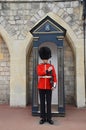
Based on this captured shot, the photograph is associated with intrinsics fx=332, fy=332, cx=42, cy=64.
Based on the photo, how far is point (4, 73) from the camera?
9.48 m

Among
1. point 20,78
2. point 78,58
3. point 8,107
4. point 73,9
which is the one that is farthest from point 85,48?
point 8,107

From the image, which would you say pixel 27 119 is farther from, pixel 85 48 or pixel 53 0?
pixel 53 0

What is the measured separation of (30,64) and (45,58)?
7.65ft

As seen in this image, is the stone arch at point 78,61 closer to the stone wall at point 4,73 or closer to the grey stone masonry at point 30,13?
the grey stone masonry at point 30,13

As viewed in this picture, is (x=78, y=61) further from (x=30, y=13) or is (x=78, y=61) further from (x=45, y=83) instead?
(x=45, y=83)

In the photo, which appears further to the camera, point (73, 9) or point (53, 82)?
point (73, 9)

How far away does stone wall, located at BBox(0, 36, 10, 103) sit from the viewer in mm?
9461

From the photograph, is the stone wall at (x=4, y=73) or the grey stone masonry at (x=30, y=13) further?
the stone wall at (x=4, y=73)

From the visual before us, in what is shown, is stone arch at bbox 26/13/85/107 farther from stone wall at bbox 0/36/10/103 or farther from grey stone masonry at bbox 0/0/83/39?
stone wall at bbox 0/36/10/103

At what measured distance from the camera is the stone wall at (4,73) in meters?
9.46

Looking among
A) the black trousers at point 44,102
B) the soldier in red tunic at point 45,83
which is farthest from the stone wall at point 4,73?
the black trousers at point 44,102

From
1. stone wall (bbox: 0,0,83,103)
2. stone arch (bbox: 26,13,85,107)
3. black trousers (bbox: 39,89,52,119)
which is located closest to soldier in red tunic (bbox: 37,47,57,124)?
black trousers (bbox: 39,89,52,119)

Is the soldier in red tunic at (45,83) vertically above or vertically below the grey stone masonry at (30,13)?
below

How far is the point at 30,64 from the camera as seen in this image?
9430 mm
